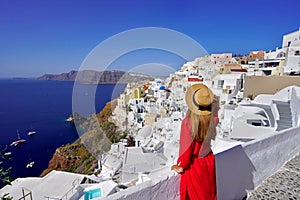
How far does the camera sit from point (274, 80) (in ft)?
34.2

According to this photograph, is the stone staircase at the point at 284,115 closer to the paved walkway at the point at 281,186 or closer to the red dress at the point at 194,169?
the paved walkway at the point at 281,186

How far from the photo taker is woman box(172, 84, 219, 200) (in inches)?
47.9

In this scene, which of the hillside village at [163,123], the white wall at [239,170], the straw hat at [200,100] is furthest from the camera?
the hillside village at [163,123]

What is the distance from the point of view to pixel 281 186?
252 cm

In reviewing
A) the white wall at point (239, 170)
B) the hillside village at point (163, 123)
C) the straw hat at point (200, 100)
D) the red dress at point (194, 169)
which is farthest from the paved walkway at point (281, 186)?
the straw hat at point (200, 100)

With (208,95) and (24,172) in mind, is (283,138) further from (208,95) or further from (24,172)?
(24,172)

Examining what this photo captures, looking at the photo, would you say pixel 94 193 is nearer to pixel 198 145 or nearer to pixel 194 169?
pixel 194 169

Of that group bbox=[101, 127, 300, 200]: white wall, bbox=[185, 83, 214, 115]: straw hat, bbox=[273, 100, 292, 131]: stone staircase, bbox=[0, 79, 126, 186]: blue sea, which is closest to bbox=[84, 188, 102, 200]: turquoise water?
bbox=[101, 127, 300, 200]: white wall

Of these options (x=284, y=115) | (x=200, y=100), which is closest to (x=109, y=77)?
(x=200, y=100)

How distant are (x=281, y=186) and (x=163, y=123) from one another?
2.00 m

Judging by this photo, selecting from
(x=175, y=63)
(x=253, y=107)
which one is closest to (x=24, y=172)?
(x=253, y=107)

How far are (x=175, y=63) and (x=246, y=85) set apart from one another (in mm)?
11380

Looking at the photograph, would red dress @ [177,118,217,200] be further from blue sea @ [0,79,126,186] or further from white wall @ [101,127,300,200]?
blue sea @ [0,79,126,186]

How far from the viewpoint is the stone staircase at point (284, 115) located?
6090 mm
